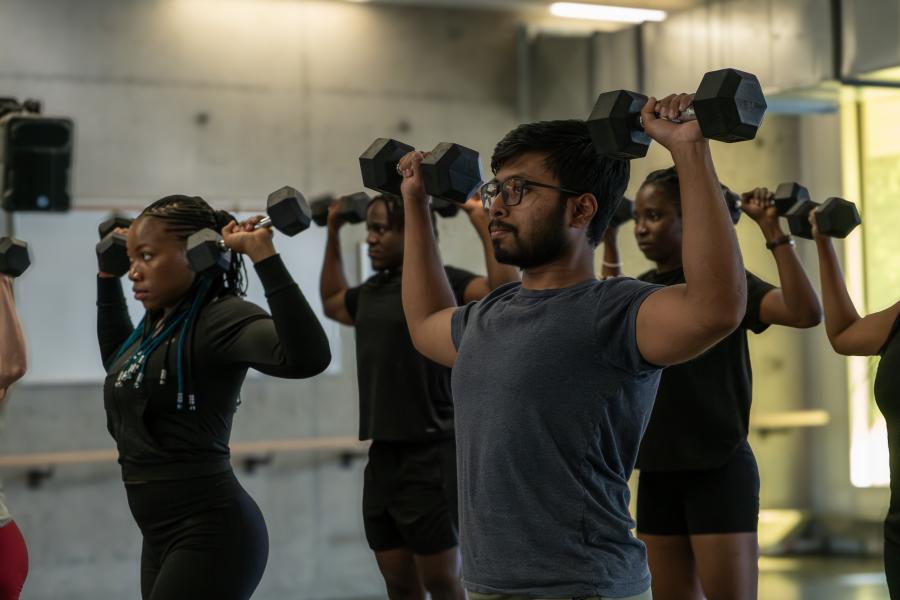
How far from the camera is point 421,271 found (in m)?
2.26

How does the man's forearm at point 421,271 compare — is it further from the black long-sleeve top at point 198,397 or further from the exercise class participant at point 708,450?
the exercise class participant at point 708,450

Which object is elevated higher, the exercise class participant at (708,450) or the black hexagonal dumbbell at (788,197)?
the black hexagonal dumbbell at (788,197)

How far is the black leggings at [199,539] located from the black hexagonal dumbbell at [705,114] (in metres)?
1.18

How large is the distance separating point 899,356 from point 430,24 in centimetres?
434

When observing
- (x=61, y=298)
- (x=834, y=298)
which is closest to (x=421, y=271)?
(x=834, y=298)

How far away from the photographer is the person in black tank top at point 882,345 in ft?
7.81

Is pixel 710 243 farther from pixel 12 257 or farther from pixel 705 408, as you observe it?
pixel 12 257

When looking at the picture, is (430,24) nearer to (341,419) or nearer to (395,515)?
(341,419)

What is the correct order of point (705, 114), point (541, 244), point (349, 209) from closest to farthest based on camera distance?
1. point (705, 114)
2. point (541, 244)
3. point (349, 209)

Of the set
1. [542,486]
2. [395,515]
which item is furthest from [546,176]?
[395,515]

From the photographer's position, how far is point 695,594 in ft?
10.6

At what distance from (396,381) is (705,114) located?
2.29 metres

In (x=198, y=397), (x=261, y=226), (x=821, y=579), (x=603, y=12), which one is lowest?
(x=821, y=579)

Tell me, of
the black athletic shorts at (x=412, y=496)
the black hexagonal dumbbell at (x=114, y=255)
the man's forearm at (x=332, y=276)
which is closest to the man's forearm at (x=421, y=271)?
the black hexagonal dumbbell at (x=114, y=255)
